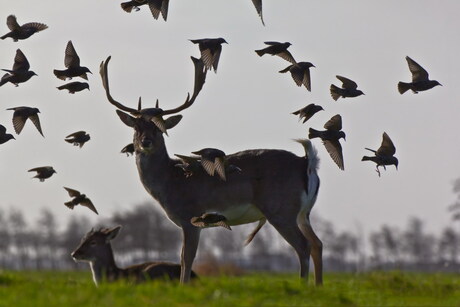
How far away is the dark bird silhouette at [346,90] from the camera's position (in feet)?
49.4

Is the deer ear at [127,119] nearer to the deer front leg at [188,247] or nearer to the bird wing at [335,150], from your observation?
the deer front leg at [188,247]

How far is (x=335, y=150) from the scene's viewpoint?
1470cm

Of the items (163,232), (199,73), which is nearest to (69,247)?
(163,232)

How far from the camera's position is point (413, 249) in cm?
13175

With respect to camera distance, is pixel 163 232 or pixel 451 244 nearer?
pixel 163 232

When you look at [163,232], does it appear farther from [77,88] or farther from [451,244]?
[77,88]

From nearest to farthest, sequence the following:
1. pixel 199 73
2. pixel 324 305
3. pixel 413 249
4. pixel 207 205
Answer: pixel 324 305 → pixel 207 205 → pixel 199 73 → pixel 413 249

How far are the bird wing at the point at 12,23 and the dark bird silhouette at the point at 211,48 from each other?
2.92 metres

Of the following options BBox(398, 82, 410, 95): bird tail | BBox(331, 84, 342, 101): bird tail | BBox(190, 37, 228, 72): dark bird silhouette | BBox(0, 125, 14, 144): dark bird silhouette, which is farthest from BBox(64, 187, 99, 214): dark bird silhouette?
BBox(398, 82, 410, 95): bird tail

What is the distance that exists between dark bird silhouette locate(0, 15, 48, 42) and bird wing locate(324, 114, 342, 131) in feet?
15.5

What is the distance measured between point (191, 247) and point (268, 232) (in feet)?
340

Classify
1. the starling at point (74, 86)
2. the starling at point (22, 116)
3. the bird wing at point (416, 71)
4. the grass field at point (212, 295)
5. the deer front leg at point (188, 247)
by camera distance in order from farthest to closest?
1. the starling at point (74, 86)
2. the starling at point (22, 116)
3. the bird wing at point (416, 71)
4. the deer front leg at point (188, 247)
5. the grass field at point (212, 295)

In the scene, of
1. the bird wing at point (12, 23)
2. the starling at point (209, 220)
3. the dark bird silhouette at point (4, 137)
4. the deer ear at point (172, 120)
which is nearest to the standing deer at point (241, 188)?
the deer ear at point (172, 120)

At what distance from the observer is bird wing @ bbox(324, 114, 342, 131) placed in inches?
579
